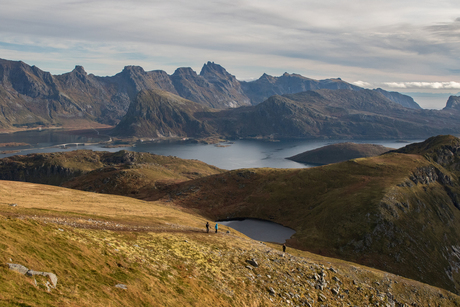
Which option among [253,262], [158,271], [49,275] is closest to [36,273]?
[49,275]

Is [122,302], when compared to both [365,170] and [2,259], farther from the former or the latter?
[365,170]

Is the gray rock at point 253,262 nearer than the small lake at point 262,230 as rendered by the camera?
Yes

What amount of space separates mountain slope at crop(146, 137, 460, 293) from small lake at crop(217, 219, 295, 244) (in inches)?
135

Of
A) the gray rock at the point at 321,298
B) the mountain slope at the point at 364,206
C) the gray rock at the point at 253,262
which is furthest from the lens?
the mountain slope at the point at 364,206

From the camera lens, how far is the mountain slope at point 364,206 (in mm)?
88812

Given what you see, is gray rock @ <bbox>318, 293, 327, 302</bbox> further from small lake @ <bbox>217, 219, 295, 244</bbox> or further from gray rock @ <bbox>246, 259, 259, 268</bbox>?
small lake @ <bbox>217, 219, 295, 244</bbox>

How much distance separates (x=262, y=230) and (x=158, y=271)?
2863 inches

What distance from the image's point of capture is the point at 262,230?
4220 inches

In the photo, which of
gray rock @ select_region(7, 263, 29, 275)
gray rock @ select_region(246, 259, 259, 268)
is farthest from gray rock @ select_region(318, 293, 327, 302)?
gray rock @ select_region(7, 263, 29, 275)

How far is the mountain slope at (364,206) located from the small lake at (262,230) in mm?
3435

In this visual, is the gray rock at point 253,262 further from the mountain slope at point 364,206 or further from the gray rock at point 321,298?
the mountain slope at point 364,206

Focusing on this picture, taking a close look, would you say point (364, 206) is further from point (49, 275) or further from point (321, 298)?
point (49, 275)

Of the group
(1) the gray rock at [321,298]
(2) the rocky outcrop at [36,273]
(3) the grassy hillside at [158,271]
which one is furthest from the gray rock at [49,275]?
(1) the gray rock at [321,298]

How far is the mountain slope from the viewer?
291 feet
